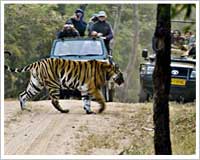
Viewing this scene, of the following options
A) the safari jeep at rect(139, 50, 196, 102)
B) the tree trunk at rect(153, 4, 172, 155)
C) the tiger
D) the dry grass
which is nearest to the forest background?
the tiger

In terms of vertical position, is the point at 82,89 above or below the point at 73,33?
below

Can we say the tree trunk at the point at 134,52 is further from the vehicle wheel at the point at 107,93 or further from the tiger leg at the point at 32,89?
the tiger leg at the point at 32,89

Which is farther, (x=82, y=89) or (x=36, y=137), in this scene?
(x=82, y=89)

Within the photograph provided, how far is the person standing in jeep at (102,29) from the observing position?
1003 cm

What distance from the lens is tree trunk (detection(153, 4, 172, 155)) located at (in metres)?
6.46

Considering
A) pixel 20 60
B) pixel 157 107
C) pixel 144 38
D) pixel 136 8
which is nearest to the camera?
pixel 157 107

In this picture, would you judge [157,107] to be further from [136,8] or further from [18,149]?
[136,8]

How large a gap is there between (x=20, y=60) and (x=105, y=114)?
2.35 meters

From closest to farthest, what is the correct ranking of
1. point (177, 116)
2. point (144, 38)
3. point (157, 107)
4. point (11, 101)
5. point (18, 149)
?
point (157, 107) → point (18, 149) → point (177, 116) → point (11, 101) → point (144, 38)

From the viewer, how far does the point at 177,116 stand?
29.7ft

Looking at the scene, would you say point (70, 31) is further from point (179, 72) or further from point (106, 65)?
→ point (179, 72)

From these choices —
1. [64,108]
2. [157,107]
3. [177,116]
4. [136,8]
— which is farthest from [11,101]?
[136,8]

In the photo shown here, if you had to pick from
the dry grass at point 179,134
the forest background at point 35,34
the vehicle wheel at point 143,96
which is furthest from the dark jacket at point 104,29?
the dry grass at point 179,134

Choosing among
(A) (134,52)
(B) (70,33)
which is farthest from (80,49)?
(A) (134,52)
